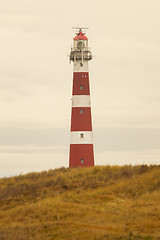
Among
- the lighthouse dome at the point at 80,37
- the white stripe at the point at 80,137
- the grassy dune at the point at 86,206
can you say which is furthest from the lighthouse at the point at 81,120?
the grassy dune at the point at 86,206

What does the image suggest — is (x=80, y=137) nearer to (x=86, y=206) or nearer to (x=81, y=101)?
(x=81, y=101)

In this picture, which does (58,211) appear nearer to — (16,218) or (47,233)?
(16,218)

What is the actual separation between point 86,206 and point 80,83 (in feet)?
74.3

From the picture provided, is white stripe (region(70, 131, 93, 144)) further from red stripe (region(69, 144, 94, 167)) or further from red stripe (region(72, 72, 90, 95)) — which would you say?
red stripe (region(72, 72, 90, 95))

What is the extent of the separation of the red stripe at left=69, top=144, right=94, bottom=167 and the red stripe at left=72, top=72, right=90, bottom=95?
5.33 m

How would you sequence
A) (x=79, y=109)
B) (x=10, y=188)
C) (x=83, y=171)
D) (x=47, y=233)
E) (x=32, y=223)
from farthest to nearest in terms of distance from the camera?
(x=79, y=109), (x=83, y=171), (x=10, y=188), (x=32, y=223), (x=47, y=233)

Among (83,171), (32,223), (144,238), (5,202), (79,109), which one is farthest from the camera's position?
(79,109)

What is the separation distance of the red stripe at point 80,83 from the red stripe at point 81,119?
1639 millimetres

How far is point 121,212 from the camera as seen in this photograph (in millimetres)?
17719

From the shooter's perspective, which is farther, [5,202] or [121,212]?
[5,202]

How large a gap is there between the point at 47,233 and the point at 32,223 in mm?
1623

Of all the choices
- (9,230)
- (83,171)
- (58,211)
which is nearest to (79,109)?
(83,171)

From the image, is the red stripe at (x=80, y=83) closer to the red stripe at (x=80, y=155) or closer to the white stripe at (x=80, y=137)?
the white stripe at (x=80, y=137)

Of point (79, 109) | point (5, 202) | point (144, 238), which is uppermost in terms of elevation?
point (79, 109)
